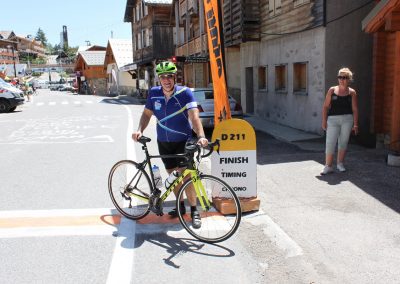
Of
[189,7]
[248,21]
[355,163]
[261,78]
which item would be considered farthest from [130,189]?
[189,7]

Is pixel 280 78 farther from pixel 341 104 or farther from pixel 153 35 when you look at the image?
pixel 153 35

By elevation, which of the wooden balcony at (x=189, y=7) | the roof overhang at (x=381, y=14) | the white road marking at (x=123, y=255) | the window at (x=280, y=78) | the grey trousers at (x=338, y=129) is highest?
the wooden balcony at (x=189, y=7)

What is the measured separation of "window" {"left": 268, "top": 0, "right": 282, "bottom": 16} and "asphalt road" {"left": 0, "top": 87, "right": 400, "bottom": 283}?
8.49 meters

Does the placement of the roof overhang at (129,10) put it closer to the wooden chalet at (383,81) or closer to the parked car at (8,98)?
the parked car at (8,98)

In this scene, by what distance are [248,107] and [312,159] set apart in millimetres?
10956

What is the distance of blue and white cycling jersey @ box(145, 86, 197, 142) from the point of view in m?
5.18

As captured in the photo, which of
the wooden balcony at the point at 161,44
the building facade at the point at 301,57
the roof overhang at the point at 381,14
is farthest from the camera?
the wooden balcony at the point at 161,44

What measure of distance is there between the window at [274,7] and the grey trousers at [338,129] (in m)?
8.86

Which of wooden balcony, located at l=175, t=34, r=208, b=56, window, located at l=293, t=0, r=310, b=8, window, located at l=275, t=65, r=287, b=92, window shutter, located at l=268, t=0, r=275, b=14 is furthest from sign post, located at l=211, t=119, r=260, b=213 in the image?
wooden balcony, located at l=175, t=34, r=208, b=56

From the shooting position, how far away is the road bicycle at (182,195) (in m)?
4.85

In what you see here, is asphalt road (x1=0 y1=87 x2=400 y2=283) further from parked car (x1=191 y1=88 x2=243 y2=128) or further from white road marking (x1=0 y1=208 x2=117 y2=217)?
parked car (x1=191 y1=88 x2=243 y2=128)

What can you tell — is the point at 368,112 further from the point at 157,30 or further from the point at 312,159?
the point at 157,30

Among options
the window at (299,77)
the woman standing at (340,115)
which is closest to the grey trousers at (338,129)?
the woman standing at (340,115)

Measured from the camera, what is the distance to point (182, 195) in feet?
16.4
